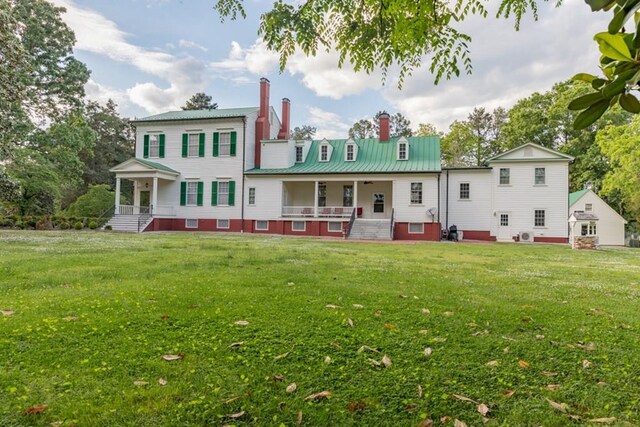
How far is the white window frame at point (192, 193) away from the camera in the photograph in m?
27.3

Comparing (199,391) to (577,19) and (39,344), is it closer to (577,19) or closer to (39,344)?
(39,344)

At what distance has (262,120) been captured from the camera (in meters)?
28.2

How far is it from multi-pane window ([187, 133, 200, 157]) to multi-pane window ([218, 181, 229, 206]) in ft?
9.46

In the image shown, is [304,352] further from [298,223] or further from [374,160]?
[374,160]

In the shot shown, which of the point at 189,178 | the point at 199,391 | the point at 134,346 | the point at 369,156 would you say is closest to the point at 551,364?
the point at 199,391

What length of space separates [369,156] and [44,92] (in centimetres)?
2136

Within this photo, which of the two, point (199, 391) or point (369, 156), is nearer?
point (199, 391)

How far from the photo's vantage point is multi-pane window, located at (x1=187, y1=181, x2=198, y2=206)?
2734cm

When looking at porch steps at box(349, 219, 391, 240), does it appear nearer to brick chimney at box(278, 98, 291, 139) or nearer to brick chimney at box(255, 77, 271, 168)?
brick chimney at box(255, 77, 271, 168)

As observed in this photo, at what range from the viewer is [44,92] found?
23.8 metres

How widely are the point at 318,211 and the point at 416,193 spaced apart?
259 inches

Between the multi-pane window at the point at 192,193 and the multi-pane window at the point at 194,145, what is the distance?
2.10m

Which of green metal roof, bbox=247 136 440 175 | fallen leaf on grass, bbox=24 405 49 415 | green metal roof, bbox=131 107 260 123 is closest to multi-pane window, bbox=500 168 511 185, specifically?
green metal roof, bbox=247 136 440 175

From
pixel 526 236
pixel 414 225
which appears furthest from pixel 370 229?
pixel 526 236
